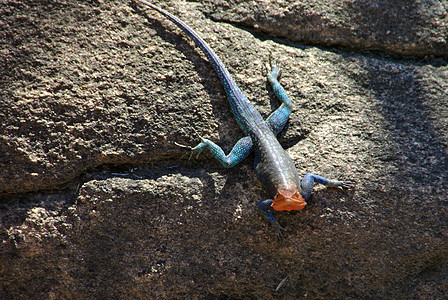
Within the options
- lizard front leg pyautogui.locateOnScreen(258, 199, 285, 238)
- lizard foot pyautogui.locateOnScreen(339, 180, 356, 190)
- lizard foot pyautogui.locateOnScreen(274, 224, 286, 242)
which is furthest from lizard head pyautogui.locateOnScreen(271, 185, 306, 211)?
lizard foot pyautogui.locateOnScreen(339, 180, 356, 190)

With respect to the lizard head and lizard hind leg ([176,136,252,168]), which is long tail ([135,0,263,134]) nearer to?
lizard hind leg ([176,136,252,168])

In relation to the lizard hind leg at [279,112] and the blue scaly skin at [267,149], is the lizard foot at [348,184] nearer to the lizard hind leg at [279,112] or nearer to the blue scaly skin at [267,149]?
the blue scaly skin at [267,149]

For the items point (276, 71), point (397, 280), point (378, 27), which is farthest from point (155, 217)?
point (378, 27)

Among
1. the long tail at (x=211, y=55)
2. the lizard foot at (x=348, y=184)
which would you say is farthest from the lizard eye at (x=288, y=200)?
the long tail at (x=211, y=55)

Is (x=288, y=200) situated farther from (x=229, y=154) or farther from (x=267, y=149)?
(x=229, y=154)

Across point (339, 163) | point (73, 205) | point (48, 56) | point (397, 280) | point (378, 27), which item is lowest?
point (397, 280)

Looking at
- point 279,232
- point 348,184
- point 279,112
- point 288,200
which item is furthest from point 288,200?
point 279,112

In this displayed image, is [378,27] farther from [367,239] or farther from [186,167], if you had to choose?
[186,167]
